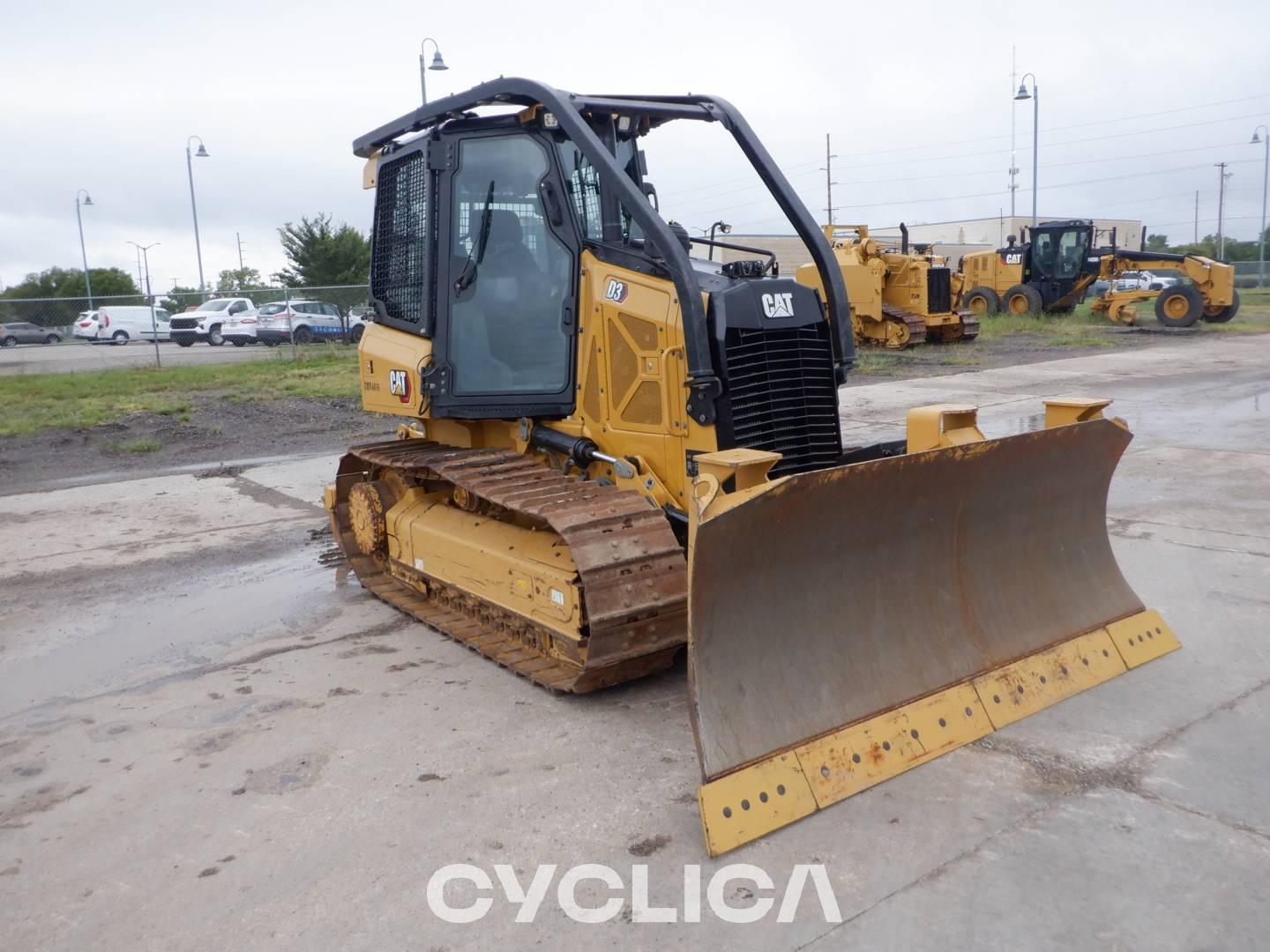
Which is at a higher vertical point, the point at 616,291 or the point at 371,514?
the point at 616,291

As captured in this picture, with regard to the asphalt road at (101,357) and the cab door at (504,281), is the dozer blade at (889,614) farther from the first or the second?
the asphalt road at (101,357)

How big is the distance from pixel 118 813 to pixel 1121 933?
11.3 ft

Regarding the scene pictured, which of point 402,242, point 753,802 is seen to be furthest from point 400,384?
point 753,802

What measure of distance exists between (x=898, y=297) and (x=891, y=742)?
21871 mm

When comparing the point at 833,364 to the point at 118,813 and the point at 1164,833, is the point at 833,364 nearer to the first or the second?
the point at 1164,833

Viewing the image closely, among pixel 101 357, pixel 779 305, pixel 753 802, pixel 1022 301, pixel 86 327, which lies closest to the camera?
pixel 753 802

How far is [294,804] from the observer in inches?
155

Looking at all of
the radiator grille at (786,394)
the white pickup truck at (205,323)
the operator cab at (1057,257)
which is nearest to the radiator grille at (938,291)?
the operator cab at (1057,257)

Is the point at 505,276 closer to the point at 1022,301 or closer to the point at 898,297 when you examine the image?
the point at 898,297

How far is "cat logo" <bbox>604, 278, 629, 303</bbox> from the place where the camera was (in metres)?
5.07

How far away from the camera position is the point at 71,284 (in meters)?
49.0

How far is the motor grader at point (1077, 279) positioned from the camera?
91.5 feet

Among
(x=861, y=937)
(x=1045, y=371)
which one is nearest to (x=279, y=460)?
(x=861, y=937)

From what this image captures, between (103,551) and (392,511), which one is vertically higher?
(392,511)
